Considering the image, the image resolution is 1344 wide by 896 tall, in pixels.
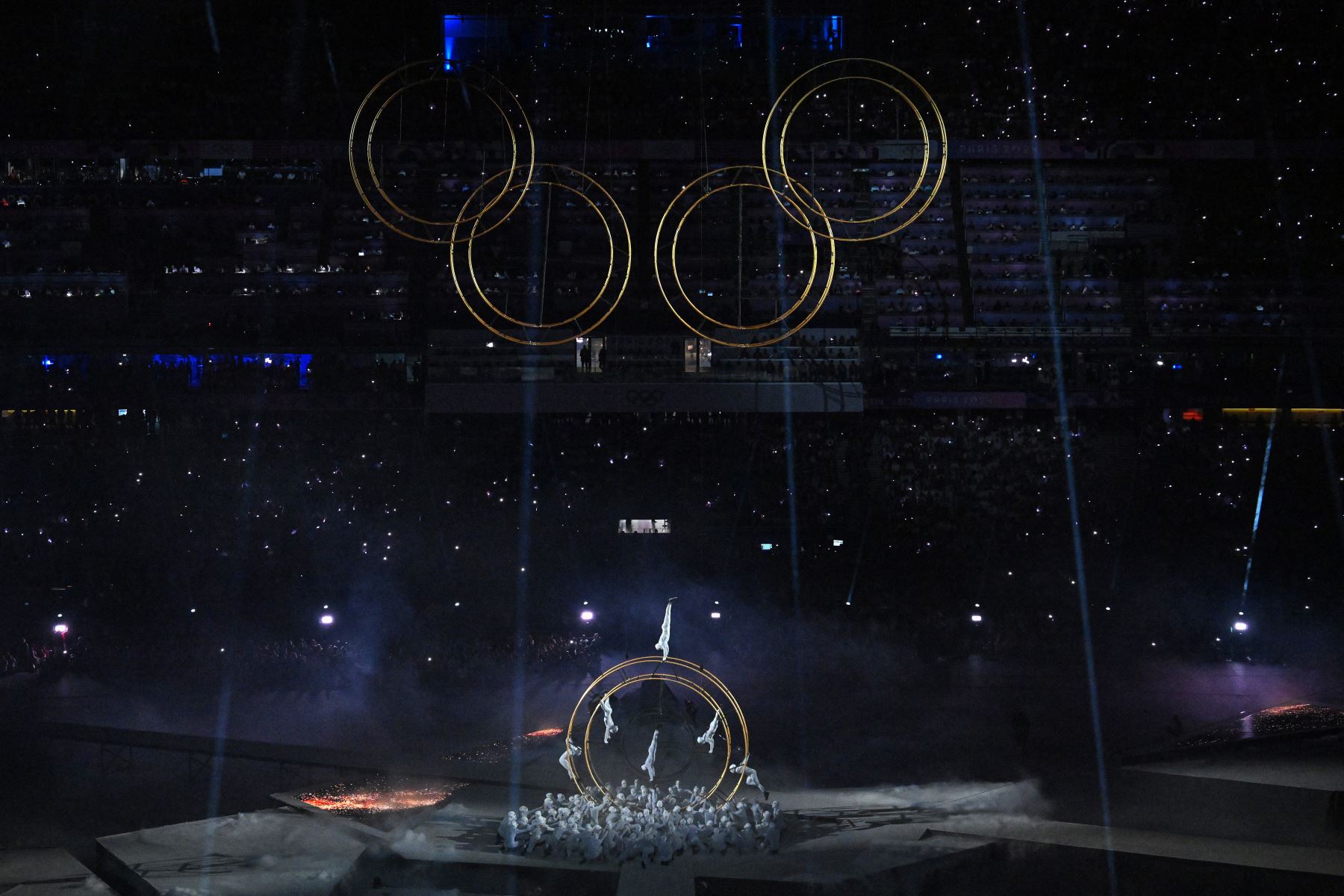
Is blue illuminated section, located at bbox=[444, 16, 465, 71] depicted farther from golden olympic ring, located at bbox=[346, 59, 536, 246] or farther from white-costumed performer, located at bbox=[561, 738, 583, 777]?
white-costumed performer, located at bbox=[561, 738, 583, 777]

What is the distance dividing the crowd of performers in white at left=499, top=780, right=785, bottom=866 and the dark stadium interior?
0.86ft

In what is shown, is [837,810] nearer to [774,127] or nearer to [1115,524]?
[1115,524]

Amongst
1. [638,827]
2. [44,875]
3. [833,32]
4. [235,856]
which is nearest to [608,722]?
[638,827]

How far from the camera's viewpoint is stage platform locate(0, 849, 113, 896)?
7.80 meters

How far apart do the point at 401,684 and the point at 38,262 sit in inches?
483

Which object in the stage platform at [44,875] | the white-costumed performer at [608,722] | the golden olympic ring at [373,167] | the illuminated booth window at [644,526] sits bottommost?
the stage platform at [44,875]

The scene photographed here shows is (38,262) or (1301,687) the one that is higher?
(38,262)

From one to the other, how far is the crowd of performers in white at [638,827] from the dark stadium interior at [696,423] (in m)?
0.26

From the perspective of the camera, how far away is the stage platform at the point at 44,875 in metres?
7.80

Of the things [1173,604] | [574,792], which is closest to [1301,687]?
[1173,604]

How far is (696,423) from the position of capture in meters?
18.4

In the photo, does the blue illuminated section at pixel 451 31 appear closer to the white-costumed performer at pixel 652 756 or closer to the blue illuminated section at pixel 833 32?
the blue illuminated section at pixel 833 32

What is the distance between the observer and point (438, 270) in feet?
69.3

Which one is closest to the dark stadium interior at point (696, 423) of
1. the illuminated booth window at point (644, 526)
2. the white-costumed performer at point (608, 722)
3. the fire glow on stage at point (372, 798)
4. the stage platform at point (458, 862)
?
the stage platform at point (458, 862)
